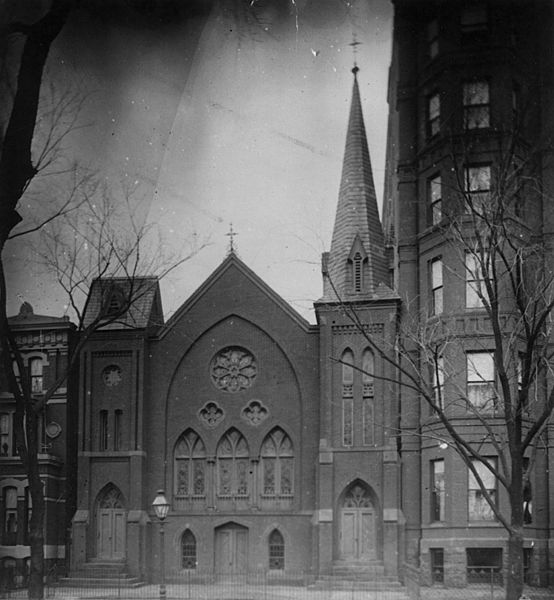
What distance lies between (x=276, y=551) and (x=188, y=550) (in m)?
3.37

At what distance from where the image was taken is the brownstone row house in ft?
104

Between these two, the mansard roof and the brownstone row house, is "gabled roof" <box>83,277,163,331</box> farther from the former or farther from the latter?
the mansard roof

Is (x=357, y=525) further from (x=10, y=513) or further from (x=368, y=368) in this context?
(x=10, y=513)

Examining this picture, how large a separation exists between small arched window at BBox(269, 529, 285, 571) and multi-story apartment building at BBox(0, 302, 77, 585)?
7802mm

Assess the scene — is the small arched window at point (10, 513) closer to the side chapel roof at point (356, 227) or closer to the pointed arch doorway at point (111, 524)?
the pointed arch doorway at point (111, 524)

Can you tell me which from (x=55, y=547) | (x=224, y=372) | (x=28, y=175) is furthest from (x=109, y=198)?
(x=55, y=547)

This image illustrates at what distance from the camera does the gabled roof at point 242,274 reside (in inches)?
1460

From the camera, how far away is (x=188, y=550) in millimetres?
36094

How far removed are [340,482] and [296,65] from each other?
1841 cm

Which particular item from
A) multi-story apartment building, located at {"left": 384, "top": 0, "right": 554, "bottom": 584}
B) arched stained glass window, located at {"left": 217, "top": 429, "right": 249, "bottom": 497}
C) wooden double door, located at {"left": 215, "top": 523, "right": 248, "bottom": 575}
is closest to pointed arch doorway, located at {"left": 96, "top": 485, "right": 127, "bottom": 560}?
wooden double door, located at {"left": 215, "top": 523, "right": 248, "bottom": 575}

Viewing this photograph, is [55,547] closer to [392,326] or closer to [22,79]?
[392,326]

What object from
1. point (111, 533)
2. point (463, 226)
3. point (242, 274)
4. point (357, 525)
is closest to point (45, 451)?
point (111, 533)

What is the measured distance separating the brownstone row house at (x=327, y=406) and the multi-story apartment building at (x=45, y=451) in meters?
0.20

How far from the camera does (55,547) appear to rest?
117ft
